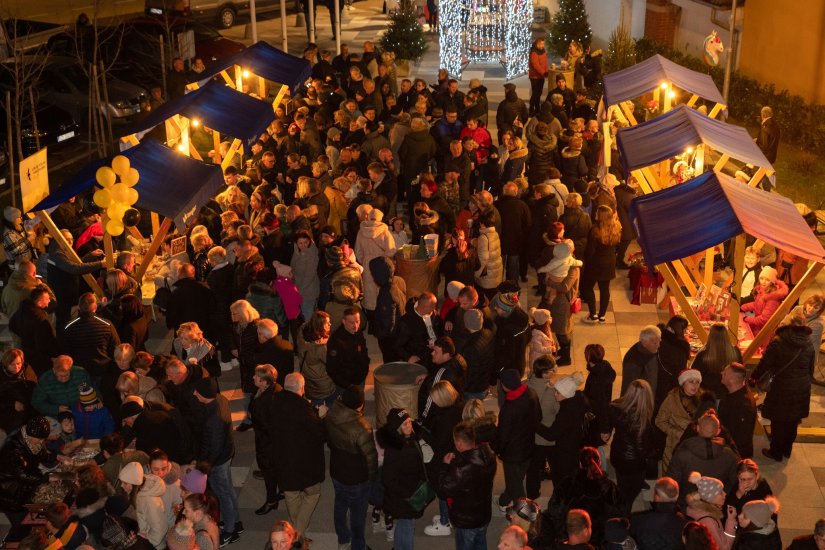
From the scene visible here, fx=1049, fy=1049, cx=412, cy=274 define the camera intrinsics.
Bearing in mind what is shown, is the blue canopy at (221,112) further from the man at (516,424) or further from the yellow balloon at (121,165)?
the man at (516,424)

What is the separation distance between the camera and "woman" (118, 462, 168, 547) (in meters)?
7.13

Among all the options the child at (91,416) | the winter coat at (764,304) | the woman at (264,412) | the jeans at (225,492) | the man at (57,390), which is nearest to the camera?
the woman at (264,412)

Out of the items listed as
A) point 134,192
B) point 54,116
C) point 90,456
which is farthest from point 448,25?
point 90,456

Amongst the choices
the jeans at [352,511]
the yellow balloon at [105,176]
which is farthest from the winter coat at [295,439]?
the yellow balloon at [105,176]

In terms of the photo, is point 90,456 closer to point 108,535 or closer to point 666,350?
point 108,535

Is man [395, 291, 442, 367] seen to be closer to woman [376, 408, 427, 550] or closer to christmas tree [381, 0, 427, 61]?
woman [376, 408, 427, 550]

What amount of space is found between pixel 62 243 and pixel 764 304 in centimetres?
749

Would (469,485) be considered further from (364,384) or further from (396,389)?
(364,384)

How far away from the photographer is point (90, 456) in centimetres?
813

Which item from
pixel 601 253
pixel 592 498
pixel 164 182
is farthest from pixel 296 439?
pixel 164 182

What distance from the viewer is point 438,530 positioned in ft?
28.0

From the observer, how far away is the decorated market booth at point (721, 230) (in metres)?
9.69

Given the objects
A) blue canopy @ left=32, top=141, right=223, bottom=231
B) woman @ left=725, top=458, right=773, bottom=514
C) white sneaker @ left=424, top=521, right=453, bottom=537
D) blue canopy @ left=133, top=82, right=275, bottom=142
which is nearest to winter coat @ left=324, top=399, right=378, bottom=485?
white sneaker @ left=424, top=521, right=453, bottom=537

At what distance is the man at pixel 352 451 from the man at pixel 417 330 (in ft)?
6.18
